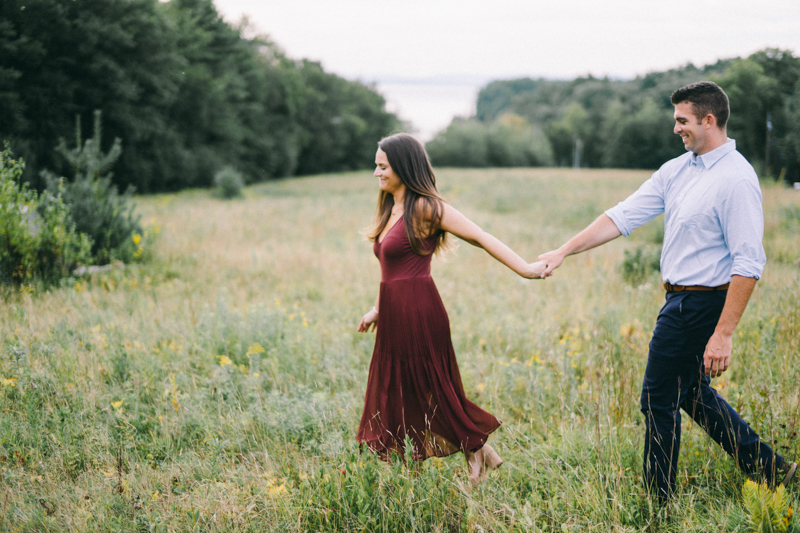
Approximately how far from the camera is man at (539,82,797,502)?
241cm

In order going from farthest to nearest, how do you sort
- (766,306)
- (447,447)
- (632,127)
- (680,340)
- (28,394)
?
(632,127)
(766,306)
(28,394)
(447,447)
(680,340)

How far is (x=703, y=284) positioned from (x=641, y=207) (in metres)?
0.69

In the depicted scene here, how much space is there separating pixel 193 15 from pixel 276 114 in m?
17.7

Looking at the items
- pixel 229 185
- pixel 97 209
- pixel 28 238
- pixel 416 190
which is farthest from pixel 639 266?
pixel 229 185

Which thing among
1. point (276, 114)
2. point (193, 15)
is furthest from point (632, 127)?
point (276, 114)

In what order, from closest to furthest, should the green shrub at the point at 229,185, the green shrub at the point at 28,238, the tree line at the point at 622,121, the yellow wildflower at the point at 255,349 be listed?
the yellow wildflower at the point at 255,349
the green shrub at the point at 28,238
the tree line at the point at 622,121
the green shrub at the point at 229,185

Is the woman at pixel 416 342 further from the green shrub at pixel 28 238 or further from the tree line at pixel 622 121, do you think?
the green shrub at pixel 28 238

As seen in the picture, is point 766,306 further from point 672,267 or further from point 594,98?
point 594,98

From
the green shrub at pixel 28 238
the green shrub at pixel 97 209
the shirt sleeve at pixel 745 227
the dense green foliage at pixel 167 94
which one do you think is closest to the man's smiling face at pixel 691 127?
the shirt sleeve at pixel 745 227

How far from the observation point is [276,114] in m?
53.0

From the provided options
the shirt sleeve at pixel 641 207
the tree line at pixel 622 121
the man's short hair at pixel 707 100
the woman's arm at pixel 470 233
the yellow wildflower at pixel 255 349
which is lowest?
the yellow wildflower at pixel 255 349

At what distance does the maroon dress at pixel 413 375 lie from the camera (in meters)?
2.92

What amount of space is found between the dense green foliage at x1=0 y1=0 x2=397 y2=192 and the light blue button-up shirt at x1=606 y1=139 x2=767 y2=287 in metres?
12.8

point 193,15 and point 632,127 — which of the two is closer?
point 632,127
